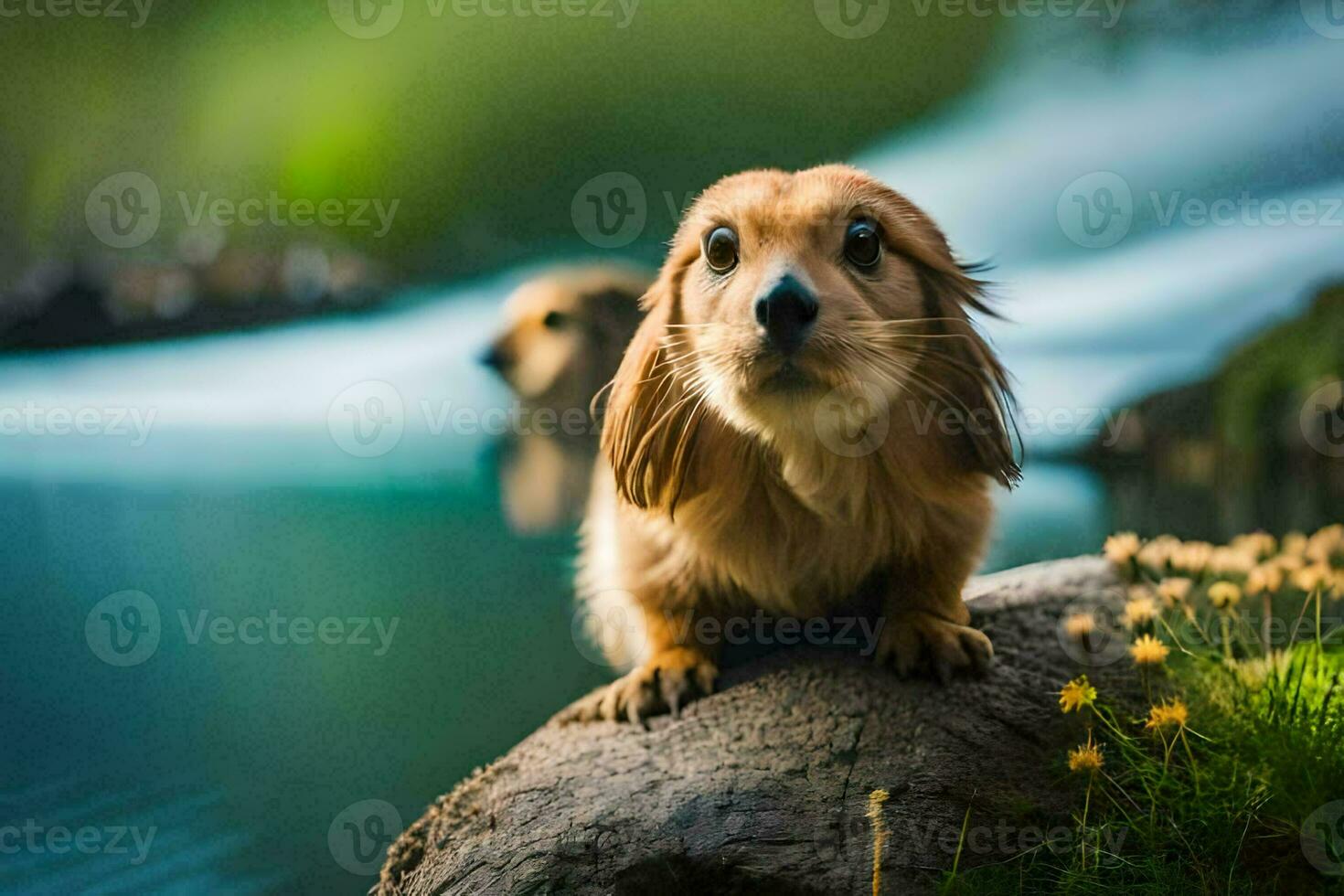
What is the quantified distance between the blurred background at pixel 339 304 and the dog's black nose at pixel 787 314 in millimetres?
1082

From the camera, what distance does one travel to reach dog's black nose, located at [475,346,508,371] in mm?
3102

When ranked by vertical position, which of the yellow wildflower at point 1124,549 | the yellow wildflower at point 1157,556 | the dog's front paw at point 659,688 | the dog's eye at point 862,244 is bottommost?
the dog's front paw at point 659,688

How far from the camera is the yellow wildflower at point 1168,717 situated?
189 centimetres

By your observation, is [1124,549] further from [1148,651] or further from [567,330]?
[567,330]

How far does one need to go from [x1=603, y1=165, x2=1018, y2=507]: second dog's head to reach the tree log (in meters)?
0.48

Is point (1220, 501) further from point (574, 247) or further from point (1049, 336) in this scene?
point (574, 247)

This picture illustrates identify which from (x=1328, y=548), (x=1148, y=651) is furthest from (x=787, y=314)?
(x=1328, y=548)

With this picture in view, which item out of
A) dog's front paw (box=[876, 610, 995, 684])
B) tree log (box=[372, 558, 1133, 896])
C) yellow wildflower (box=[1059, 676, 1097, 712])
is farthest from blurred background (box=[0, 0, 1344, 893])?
yellow wildflower (box=[1059, 676, 1097, 712])

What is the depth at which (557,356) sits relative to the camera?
3.11m

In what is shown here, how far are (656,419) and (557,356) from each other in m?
1.07

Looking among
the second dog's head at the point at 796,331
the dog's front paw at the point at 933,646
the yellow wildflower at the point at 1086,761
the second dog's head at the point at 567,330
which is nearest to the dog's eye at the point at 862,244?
the second dog's head at the point at 796,331

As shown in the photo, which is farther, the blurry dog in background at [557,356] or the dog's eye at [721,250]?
the blurry dog in background at [557,356]

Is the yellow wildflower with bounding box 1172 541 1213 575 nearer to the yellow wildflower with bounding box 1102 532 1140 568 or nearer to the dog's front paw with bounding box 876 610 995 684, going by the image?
the yellow wildflower with bounding box 1102 532 1140 568

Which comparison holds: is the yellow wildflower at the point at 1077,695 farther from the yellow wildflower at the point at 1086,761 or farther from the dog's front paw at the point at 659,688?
the dog's front paw at the point at 659,688
